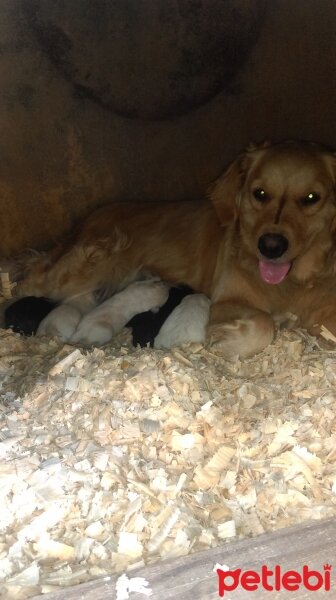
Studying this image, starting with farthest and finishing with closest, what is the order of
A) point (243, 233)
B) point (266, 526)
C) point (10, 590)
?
1. point (243, 233)
2. point (266, 526)
3. point (10, 590)

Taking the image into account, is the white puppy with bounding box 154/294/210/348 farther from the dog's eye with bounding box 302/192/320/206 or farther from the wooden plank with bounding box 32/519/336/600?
the wooden plank with bounding box 32/519/336/600

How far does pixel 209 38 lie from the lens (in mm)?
3742

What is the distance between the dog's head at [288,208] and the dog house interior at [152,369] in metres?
0.36

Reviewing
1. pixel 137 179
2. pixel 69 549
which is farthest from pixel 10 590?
pixel 137 179

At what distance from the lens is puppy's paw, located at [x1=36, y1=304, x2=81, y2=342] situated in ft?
10.7

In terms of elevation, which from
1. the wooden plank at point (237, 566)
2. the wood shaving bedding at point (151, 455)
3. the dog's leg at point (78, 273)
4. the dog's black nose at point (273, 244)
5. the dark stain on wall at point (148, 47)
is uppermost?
the dark stain on wall at point (148, 47)

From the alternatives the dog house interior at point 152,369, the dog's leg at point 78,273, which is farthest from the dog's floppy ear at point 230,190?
the dog's leg at point 78,273

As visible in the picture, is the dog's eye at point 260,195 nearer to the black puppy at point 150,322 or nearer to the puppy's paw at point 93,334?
the black puppy at point 150,322

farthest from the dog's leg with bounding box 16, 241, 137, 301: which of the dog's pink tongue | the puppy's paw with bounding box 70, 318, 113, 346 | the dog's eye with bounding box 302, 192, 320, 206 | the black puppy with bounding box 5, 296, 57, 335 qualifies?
the dog's eye with bounding box 302, 192, 320, 206

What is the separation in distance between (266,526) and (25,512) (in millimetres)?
699

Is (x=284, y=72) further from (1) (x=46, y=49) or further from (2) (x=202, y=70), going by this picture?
(1) (x=46, y=49)

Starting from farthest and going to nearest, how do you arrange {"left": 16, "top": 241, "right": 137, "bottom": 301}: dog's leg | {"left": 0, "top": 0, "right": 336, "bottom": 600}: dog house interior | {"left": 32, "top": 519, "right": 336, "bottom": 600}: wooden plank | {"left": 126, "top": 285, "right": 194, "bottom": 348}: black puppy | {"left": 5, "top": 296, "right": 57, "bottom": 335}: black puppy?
{"left": 16, "top": 241, "right": 137, "bottom": 301}: dog's leg, {"left": 5, "top": 296, "right": 57, "bottom": 335}: black puppy, {"left": 126, "top": 285, "right": 194, "bottom": 348}: black puppy, {"left": 0, "top": 0, "right": 336, "bottom": 600}: dog house interior, {"left": 32, "top": 519, "right": 336, "bottom": 600}: wooden plank

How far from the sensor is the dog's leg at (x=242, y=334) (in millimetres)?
2990

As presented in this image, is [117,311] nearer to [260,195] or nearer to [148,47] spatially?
[260,195]
